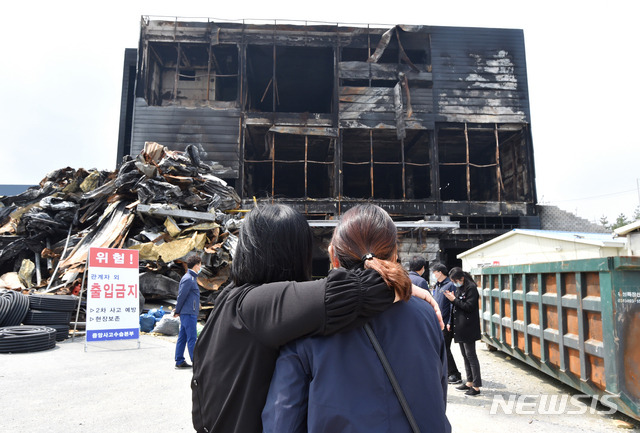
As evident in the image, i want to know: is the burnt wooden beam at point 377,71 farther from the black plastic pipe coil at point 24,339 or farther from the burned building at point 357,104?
the black plastic pipe coil at point 24,339

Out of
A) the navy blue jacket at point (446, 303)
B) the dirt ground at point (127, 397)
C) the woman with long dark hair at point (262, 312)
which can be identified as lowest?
the dirt ground at point (127, 397)

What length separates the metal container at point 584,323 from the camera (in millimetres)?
4020

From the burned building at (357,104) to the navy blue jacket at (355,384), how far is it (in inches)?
648

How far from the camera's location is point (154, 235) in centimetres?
1050

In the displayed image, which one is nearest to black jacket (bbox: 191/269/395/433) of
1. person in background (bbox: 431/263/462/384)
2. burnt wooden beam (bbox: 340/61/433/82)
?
person in background (bbox: 431/263/462/384)

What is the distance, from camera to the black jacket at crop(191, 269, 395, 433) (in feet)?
4.17

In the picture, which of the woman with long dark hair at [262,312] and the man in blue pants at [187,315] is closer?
the woman with long dark hair at [262,312]

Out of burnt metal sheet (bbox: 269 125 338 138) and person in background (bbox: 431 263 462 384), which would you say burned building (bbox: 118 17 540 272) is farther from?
person in background (bbox: 431 263 462 384)

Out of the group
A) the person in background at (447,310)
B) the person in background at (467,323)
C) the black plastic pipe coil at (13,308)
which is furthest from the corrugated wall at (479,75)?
the black plastic pipe coil at (13,308)

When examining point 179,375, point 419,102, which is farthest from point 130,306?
point 419,102

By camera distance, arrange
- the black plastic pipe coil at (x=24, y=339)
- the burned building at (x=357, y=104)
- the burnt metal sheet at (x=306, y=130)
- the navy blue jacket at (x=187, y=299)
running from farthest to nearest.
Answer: the burnt metal sheet at (x=306, y=130) → the burned building at (x=357, y=104) → the black plastic pipe coil at (x=24, y=339) → the navy blue jacket at (x=187, y=299)

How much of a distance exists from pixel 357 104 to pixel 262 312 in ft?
61.1

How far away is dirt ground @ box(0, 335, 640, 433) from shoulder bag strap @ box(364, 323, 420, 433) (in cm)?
314

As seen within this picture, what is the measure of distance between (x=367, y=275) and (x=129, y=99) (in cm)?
2419
